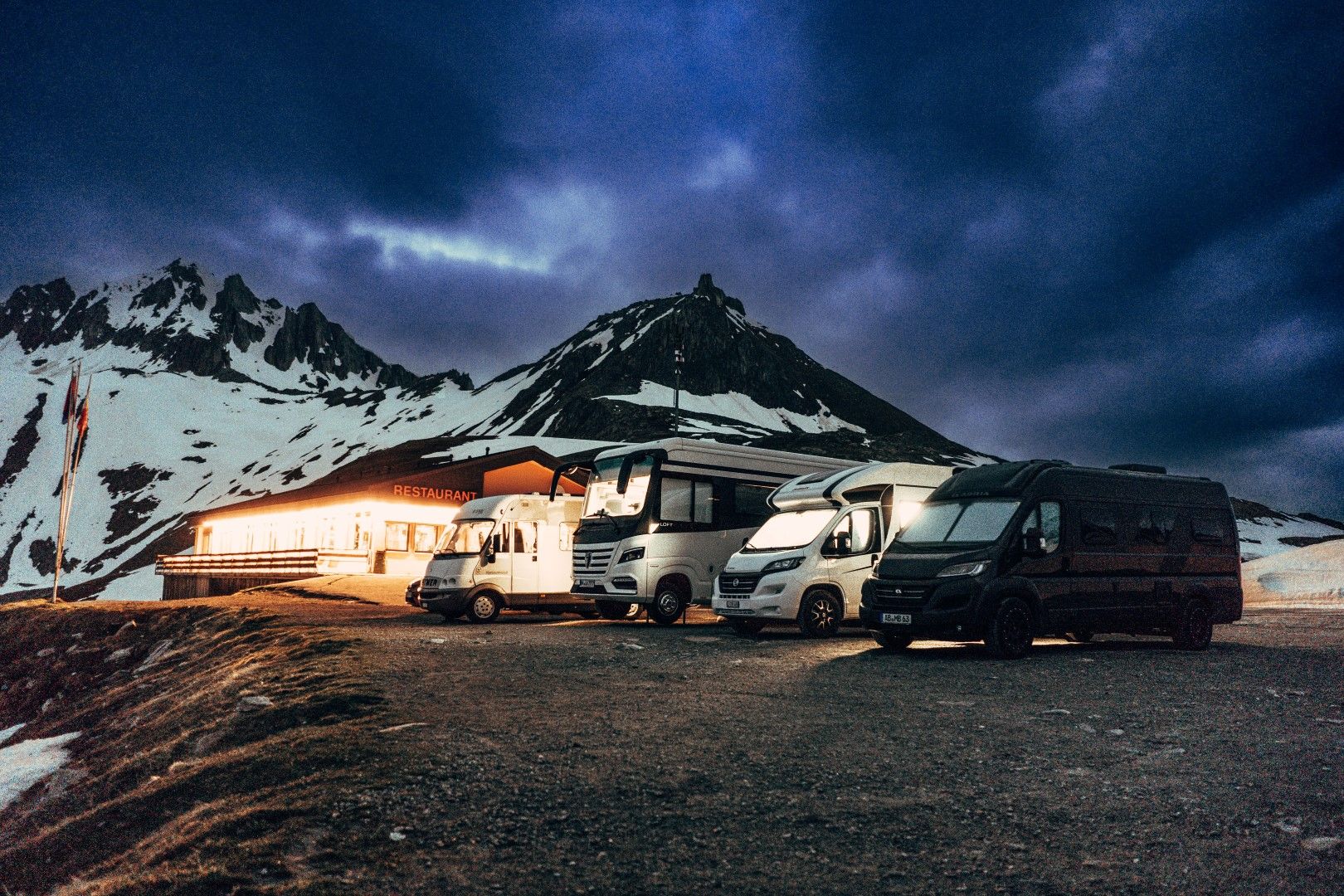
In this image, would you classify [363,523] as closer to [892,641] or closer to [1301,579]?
[892,641]

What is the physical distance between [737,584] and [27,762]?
10420mm

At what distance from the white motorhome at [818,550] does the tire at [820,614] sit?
1 centimetres

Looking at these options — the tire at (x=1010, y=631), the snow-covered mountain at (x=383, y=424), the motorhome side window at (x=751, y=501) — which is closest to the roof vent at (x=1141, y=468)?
the tire at (x=1010, y=631)

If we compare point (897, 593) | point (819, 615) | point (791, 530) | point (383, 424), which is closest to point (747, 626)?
point (819, 615)

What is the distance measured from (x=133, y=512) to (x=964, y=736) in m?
134

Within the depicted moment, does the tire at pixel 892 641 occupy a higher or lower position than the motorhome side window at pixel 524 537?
lower

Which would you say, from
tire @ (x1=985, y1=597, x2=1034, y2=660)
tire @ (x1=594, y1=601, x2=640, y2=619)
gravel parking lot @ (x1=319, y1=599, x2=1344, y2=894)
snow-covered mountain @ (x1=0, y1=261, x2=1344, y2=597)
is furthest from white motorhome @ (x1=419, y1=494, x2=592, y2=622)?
snow-covered mountain @ (x1=0, y1=261, x2=1344, y2=597)

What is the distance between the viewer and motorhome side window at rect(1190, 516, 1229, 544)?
1350cm

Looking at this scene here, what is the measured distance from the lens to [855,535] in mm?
14648

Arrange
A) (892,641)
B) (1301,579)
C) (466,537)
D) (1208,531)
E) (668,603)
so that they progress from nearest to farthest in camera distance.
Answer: (892,641)
(1208,531)
(668,603)
(466,537)
(1301,579)

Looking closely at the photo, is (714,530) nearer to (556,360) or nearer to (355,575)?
(355,575)

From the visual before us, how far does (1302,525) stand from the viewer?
101312 millimetres

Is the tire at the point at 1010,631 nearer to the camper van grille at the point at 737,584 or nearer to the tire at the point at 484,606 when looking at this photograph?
the camper van grille at the point at 737,584

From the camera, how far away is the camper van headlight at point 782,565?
13992 millimetres
